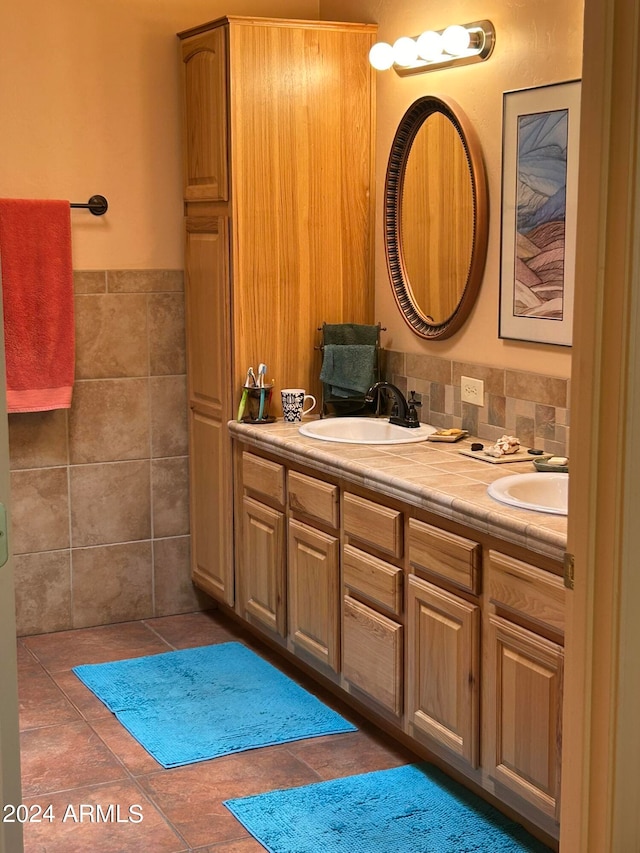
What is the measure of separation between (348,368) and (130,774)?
160cm

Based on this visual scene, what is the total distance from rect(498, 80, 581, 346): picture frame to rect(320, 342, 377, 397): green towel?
0.62 meters

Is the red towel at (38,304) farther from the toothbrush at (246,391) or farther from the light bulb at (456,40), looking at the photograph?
the light bulb at (456,40)

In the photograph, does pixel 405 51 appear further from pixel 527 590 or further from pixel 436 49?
pixel 527 590

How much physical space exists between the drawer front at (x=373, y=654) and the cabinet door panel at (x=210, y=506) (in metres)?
0.90

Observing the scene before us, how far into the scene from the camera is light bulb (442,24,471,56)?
3477 millimetres

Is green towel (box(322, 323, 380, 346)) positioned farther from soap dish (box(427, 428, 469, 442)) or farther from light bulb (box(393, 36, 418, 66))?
light bulb (box(393, 36, 418, 66))

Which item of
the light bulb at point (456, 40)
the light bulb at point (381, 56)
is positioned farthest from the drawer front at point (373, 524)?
the light bulb at point (381, 56)

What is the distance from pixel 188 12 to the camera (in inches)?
167

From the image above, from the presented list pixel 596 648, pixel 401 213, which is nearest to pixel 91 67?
pixel 401 213

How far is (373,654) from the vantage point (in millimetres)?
3268

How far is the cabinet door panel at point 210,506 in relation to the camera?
4.19 meters

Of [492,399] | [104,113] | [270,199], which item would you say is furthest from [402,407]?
[104,113]

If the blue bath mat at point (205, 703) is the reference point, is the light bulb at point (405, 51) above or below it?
above

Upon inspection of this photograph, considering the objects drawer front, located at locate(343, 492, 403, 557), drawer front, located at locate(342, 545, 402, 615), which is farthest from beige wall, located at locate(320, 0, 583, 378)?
drawer front, located at locate(342, 545, 402, 615)
